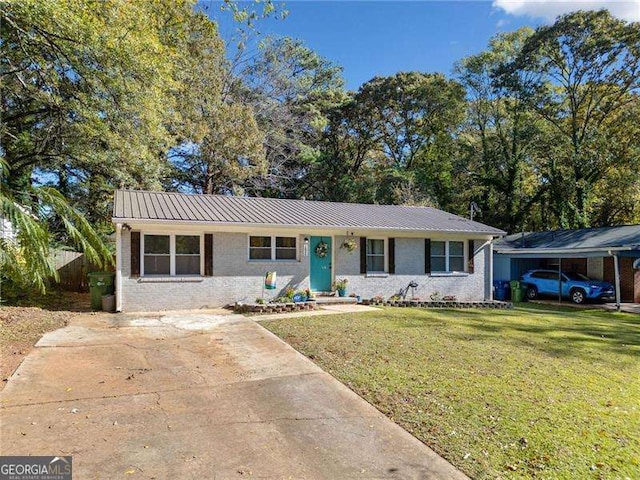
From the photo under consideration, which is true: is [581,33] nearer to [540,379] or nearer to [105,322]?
[540,379]

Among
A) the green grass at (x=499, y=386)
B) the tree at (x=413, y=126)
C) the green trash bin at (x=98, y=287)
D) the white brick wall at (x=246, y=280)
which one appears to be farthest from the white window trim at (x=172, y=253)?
the tree at (x=413, y=126)

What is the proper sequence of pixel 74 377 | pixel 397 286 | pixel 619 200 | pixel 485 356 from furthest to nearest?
pixel 619 200 < pixel 397 286 < pixel 485 356 < pixel 74 377

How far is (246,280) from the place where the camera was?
41.1ft

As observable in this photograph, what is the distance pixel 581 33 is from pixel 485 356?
77.9 ft

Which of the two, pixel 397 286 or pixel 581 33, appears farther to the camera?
pixel 581 33

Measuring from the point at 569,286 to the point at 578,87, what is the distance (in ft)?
47.4

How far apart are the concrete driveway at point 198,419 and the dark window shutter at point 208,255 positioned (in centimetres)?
493

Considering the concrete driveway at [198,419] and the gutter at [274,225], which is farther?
the gutter at [274,225]

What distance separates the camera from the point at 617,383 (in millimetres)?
5941

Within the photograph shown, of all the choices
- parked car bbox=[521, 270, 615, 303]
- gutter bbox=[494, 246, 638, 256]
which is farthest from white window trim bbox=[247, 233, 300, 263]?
parked car bbox=[521, 270, 615, 303]

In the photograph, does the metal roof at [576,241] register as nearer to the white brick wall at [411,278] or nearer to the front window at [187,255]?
the white brick wall at [411,278]

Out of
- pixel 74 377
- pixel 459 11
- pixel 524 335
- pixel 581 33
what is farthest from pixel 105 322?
pixel 581 33

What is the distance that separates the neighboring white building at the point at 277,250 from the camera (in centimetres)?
1142

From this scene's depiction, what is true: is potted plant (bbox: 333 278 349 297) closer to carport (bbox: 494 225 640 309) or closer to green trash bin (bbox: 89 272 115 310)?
green trash bin (bbox: 89 272 115 310)
